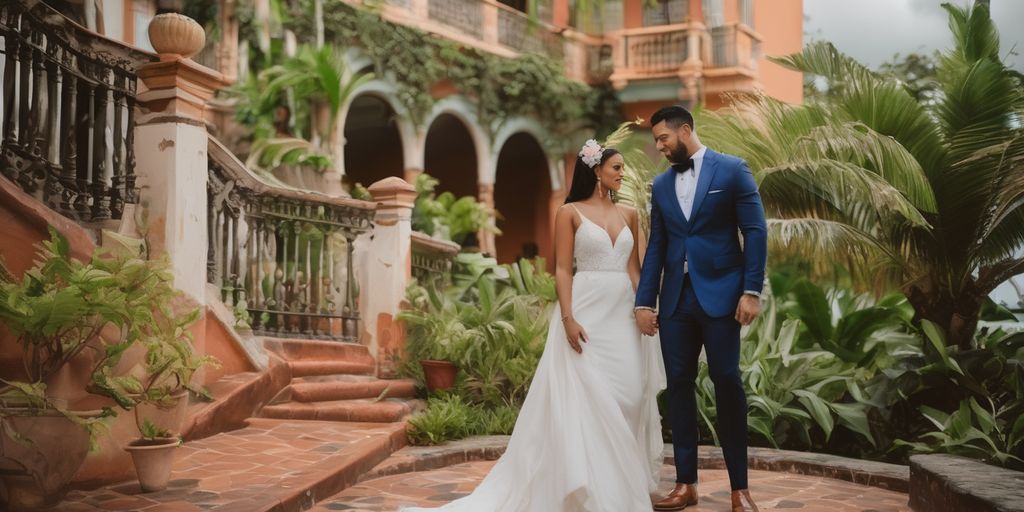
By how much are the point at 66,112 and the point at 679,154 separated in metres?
3.65

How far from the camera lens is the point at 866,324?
314 inches

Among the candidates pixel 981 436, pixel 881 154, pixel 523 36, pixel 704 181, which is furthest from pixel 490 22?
pixel 704 181

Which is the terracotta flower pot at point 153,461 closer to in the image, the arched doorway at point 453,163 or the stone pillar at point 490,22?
the stone pillar at point 490,22

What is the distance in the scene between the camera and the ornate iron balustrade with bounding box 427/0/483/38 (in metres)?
15.8

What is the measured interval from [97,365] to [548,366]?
204 centimetres

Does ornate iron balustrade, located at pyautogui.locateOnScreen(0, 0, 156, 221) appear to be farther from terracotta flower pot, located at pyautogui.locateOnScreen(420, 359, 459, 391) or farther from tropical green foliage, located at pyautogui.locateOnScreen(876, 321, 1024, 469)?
tropical green foliage, located at pyautogui.locateOnScreen(876, 321, 1024, 469)

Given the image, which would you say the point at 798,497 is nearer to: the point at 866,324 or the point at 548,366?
the point at 548,366

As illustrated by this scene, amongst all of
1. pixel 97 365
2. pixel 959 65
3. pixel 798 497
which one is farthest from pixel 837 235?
pixel 97 365

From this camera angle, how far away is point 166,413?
4762 millimetres

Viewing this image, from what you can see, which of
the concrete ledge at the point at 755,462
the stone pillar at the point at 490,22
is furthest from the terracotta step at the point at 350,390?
the stone pillar at the point at 490,22

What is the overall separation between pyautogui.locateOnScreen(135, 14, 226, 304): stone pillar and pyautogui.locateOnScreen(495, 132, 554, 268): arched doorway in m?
14.5

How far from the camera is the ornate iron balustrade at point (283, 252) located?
7.15 m

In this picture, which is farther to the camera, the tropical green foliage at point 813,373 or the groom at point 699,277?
the tropical green foliage at point 813,373

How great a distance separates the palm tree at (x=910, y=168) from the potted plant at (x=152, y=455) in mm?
4594
